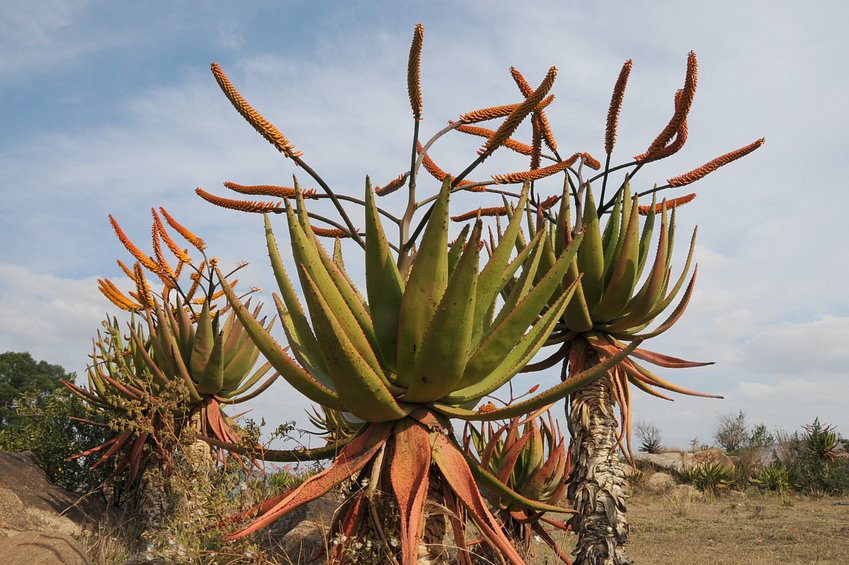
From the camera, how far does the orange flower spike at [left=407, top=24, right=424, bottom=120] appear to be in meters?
3.10

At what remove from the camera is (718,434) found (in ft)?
94.8

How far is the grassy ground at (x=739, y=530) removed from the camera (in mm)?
9461

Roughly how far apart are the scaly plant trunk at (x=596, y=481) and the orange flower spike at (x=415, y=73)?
2393mm

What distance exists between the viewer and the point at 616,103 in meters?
4.80

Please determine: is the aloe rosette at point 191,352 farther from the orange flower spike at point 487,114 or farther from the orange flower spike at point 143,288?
the orange flower spike at point 487,114

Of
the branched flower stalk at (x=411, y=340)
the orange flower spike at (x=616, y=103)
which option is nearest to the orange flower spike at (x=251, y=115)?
the branched flower stalk at (x=411, y=340)

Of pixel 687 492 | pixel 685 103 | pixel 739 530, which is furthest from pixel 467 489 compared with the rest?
pixel 687 492

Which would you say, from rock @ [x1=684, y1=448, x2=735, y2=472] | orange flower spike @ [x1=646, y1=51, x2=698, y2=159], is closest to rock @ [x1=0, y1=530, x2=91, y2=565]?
orange flower spike @ [x1=646, y1=51, x2=698, y2=159]

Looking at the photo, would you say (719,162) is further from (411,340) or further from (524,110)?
(411,340)

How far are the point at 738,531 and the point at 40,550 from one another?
11.2 meters

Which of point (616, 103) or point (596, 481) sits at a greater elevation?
point (616, 103)

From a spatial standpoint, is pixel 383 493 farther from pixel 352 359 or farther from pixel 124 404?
pixel 124 404

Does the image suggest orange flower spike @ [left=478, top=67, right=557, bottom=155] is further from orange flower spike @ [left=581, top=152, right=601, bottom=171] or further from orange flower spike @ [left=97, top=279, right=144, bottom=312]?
orange flower spike @ [left=97, top=279, right=144, bottom=312]

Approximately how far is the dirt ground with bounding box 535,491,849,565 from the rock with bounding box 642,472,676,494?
26.4 inches
